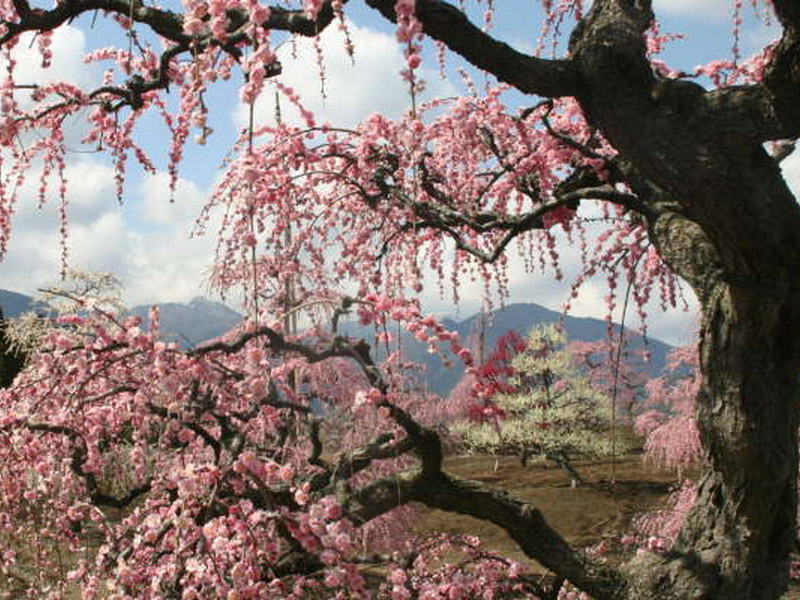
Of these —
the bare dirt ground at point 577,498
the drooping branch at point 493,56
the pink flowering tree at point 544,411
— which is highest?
the drooping branch at point 493,56

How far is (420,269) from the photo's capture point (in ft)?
12.5

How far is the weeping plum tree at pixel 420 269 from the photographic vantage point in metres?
3.01

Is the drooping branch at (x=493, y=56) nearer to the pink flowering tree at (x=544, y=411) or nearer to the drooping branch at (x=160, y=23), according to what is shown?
the drooping branch at (x=160, y=23)

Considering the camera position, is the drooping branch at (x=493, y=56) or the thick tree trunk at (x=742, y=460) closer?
the drooping branch at (x=493, y=56)

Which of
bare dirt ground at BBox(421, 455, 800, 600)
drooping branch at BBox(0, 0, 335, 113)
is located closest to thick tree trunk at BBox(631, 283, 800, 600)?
drooping branch at BBox(0, 0, 335, 113)

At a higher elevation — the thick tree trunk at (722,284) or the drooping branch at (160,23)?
the drooping branch at (160,23)

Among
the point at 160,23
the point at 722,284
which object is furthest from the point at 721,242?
the point at 160,23

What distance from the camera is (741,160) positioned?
3.03 m

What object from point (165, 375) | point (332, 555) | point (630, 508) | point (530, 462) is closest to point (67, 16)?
point (165, 375)

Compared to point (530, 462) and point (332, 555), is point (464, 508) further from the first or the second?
point (530, 462)

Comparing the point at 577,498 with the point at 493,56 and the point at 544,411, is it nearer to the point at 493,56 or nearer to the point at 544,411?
the point at 544,411

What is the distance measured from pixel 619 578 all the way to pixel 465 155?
3547mm

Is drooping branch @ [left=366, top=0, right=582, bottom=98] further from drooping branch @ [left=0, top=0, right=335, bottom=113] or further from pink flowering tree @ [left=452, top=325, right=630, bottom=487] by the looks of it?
pink flowering tree @ [left=452, top=325, right=630, bottom=487]

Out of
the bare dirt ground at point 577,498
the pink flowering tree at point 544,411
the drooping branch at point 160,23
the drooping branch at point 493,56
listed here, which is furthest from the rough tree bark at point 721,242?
the pink flowering tree at point 544,411
